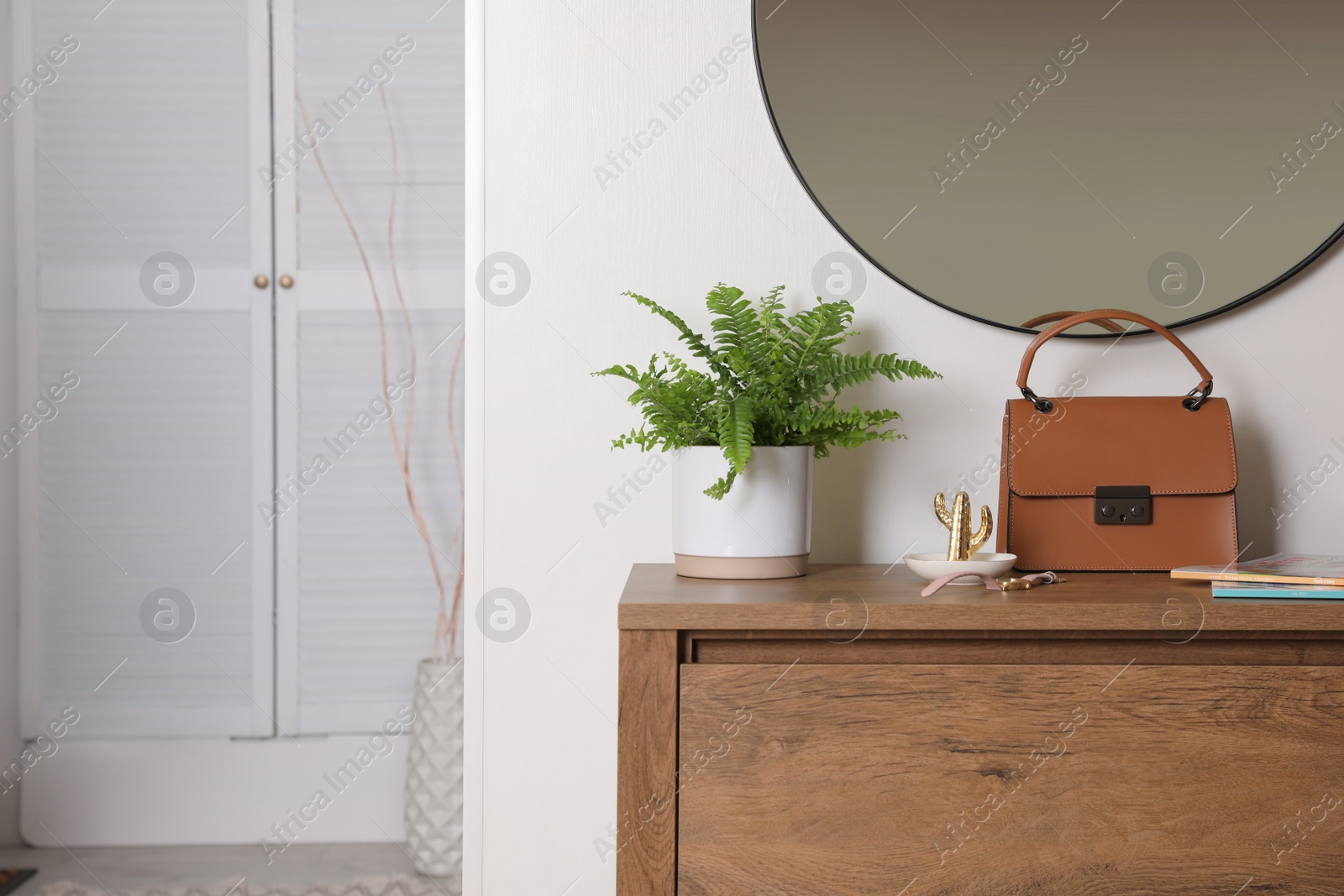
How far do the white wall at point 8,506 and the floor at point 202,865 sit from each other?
0.17 m

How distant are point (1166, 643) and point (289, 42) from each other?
198 cm

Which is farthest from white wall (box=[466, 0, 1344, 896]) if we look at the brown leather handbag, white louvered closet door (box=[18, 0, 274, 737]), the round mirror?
white louvered closet door (box=[18, 0, 274, 737])

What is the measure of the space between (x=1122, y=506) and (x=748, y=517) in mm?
427

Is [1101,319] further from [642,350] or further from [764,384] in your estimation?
[642,350]

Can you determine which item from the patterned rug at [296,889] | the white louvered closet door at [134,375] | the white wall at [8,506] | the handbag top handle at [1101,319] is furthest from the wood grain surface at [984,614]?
the white wall at [8,506]

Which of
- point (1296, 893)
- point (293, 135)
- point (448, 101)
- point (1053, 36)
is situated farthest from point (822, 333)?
point (293, 135)

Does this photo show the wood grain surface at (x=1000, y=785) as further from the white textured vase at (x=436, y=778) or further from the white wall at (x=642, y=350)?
the white textured vase at (x=436, y=778)

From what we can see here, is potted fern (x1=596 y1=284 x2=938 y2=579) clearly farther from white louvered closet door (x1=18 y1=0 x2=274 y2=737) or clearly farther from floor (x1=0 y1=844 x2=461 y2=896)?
white louvered closet door (x1=18 y1=0 x2=274 y2=737)

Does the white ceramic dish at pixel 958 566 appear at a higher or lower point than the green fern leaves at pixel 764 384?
lower

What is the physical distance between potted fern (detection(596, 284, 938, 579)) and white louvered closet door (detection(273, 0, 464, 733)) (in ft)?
3.56

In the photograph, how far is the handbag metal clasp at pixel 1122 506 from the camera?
1.02 metres

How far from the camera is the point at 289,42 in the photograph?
1.95 metres

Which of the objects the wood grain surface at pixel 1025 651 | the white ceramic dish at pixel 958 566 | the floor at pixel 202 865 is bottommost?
the floor at pixel 202 865

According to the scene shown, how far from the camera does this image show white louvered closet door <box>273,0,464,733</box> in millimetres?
1959
